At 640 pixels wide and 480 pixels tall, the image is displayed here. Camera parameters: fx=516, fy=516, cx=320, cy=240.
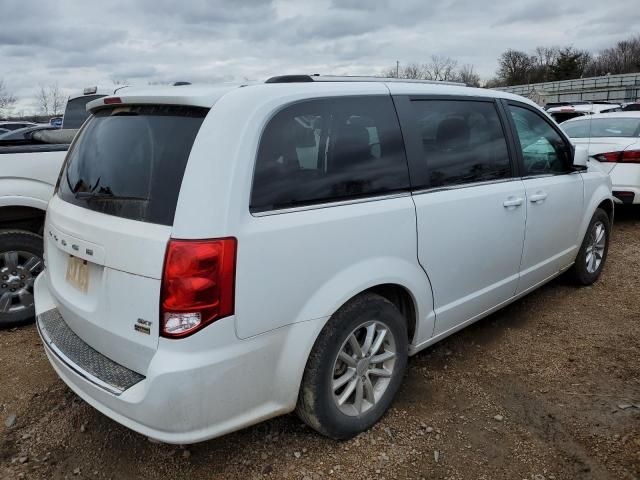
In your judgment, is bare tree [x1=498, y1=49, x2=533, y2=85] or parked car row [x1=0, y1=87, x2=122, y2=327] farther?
bare tree [x1=498, y1=49, x2=533, y2=85]

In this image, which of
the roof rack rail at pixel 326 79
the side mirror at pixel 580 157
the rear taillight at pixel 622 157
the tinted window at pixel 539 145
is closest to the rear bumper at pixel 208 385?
the roof rack rail at pixel 326 79

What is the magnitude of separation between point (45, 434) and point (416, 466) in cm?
194

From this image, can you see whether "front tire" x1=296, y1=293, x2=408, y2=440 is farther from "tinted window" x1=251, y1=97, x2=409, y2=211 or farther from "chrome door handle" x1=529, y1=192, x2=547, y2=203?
"chrome door handle" x1=529, y1=192, x2=547, y2=203

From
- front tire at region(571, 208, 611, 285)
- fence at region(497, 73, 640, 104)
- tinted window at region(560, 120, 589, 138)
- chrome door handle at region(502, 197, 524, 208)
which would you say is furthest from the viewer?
fence at region(497, 73, 640, 104)

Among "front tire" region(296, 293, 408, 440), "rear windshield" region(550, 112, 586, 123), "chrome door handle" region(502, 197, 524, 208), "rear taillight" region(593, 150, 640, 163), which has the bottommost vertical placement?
"front tire" region(296, 293, 408, 440)

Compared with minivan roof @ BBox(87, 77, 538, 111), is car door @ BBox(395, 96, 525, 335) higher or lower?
lower

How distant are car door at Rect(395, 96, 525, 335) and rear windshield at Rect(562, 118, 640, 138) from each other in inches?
209

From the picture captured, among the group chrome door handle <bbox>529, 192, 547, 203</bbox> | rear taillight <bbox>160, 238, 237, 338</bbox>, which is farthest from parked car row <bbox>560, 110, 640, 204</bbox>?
rear taillight <bbox>160, 238, 237, 338</bbox>

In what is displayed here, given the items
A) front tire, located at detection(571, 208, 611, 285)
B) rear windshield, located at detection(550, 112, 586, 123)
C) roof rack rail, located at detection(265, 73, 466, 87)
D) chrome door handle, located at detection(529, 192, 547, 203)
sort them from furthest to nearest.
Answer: rear windshield, located at detection(550, 112, 586, 123)
front tire, located at detection(571, 208, 611, 285)
chrome door handle, located at detection(529, 192, 547, 203)
roof rack rail, located at detection(265, 73, 466, 87)

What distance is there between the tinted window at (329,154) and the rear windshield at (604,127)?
6.34m

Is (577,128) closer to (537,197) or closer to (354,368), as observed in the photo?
(537,197)

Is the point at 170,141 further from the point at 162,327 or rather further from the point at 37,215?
the point at 37,215

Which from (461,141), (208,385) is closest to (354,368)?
(208,385)

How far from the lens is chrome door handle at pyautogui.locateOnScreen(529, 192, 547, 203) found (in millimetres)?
3546
